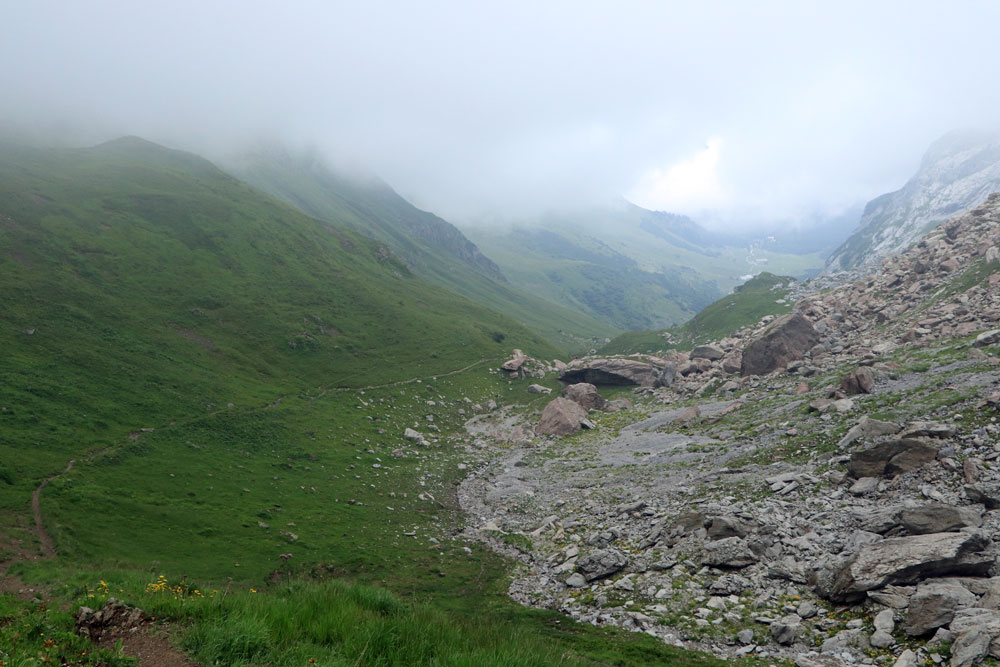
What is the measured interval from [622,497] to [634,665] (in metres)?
25.4

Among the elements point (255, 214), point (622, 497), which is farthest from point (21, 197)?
point (622, 497)

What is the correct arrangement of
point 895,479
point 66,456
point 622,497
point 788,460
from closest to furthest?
1. point 895,479
2. point 788,460
3. point 622,497
4. point 66,456

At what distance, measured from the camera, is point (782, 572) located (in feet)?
81.1

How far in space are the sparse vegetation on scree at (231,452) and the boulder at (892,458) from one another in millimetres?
19075

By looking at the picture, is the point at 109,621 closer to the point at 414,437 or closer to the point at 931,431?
the point at 931,431

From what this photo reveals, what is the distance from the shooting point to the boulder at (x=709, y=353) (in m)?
104

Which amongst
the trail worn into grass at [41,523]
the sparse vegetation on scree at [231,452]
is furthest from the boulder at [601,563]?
the trail worn into grass at [41,523]

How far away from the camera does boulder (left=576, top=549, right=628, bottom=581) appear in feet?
101

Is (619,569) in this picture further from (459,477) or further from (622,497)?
(459,477)

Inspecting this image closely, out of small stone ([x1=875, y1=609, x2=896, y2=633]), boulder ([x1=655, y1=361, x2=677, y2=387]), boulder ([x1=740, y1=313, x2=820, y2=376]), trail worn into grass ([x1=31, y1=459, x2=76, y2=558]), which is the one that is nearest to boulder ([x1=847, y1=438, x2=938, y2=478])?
small stone ([x1=875, y1=609, x2=896, y2=633])

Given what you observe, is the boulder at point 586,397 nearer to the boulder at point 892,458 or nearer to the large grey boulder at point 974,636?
the boulder at point 892,458

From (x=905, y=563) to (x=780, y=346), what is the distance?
68.6 meters

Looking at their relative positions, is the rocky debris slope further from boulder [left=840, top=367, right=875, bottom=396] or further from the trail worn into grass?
the trail worn into grass

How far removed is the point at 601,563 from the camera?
31359 mm
